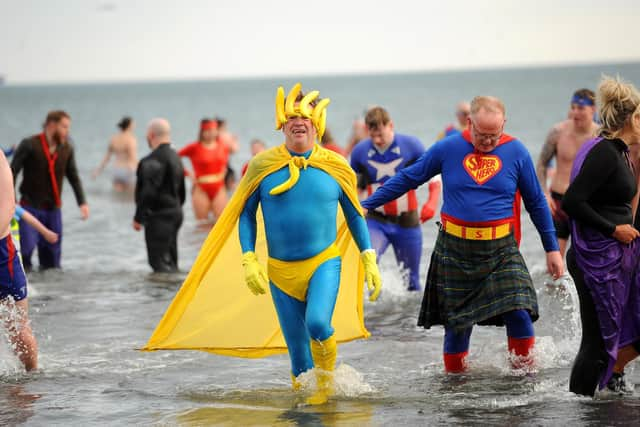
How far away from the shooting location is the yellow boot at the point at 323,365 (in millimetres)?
6660

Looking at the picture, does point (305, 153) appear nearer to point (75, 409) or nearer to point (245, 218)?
point (245, 218)

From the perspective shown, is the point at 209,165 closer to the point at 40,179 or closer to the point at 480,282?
the point at 40,179

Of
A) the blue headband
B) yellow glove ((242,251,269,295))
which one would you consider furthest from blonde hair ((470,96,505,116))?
the blue headband

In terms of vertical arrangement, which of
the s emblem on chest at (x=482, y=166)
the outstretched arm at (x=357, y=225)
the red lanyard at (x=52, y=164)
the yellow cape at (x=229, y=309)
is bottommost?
the yellow cape at (x=229, y=309)

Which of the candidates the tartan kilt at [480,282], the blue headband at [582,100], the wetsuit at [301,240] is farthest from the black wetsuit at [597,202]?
the blue headband at [582,100]

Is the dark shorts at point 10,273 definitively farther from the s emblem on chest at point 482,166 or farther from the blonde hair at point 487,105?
the blonde hair at point 487,105

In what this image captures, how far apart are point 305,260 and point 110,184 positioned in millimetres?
26367

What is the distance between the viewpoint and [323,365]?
22.3 feet

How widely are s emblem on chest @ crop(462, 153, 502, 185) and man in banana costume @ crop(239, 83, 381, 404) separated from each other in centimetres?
77

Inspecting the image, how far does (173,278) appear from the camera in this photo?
42.4 ft

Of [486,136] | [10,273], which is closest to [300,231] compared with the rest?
[486,136]

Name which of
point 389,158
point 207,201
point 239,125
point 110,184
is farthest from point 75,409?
point 239,125

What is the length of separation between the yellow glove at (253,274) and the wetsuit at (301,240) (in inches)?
3.1

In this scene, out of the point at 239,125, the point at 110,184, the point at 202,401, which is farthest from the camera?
the point at 239,125
